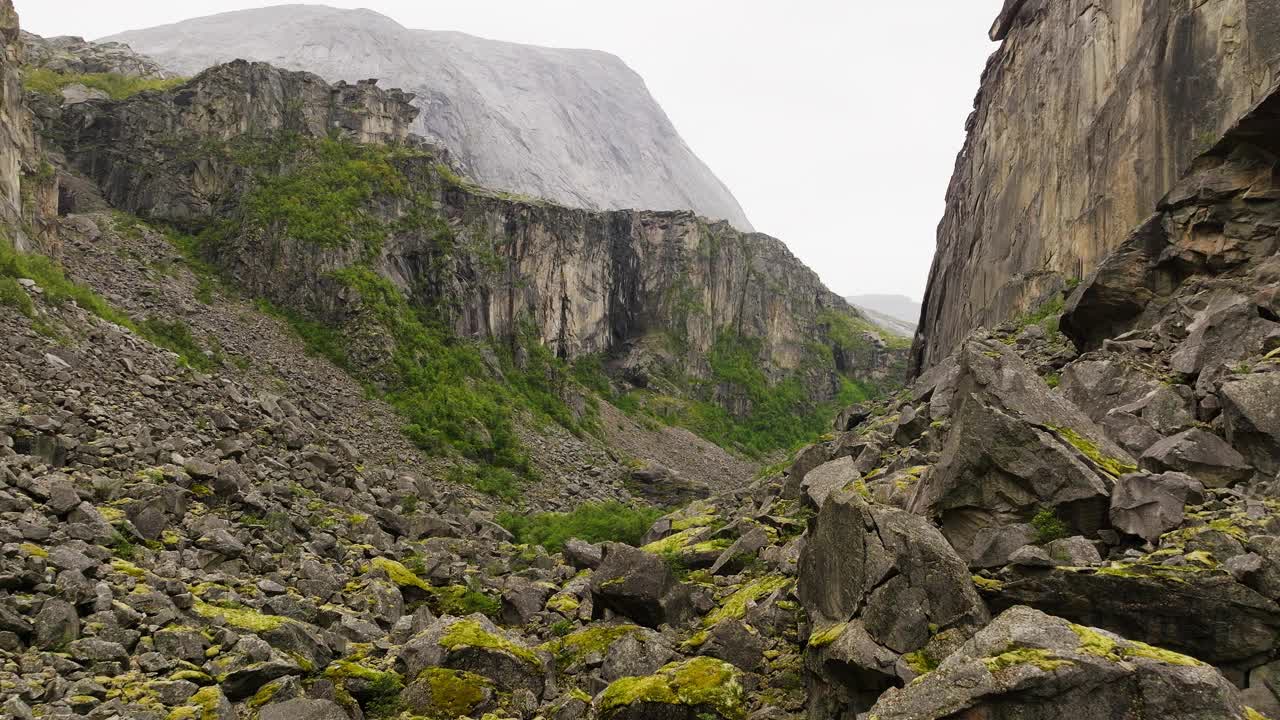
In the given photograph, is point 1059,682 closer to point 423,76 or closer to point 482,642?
point 482,642

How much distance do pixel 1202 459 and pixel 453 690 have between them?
1183 centimetres

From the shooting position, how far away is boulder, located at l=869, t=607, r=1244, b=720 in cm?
596

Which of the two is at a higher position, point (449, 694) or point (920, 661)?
point (920, 661)

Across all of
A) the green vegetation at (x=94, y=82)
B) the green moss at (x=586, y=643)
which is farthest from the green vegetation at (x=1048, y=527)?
the green vegetation at (x=94, y=82)

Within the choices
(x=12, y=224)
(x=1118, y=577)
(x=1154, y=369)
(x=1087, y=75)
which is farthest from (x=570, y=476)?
(x=1118, y=577)

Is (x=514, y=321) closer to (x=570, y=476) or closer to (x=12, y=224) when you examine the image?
(x=570, y=476)

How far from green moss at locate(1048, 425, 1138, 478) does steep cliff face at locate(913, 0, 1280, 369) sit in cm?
1430

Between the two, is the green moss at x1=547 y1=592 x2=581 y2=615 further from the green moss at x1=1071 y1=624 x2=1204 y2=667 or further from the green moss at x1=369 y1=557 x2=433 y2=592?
the green moss at x1=1071 y1=624 x2=1204 y2=667

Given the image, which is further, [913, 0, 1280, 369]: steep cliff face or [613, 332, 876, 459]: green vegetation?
[613, 332, 876, 459]: green vegetation

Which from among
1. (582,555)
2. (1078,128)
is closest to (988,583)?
(582,555)

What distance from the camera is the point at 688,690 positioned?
10297 mm

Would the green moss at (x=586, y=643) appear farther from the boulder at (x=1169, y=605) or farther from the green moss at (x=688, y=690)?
the boulder at (x=1169, y=605)

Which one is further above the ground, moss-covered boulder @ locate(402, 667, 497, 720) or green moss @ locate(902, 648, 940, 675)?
green moss @ locate(902, 648, 940, 675)

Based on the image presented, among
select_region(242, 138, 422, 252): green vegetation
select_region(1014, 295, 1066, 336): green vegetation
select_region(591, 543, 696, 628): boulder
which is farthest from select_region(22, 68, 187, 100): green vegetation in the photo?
select_region(1014, 295, 1066, 336): green vegetation
